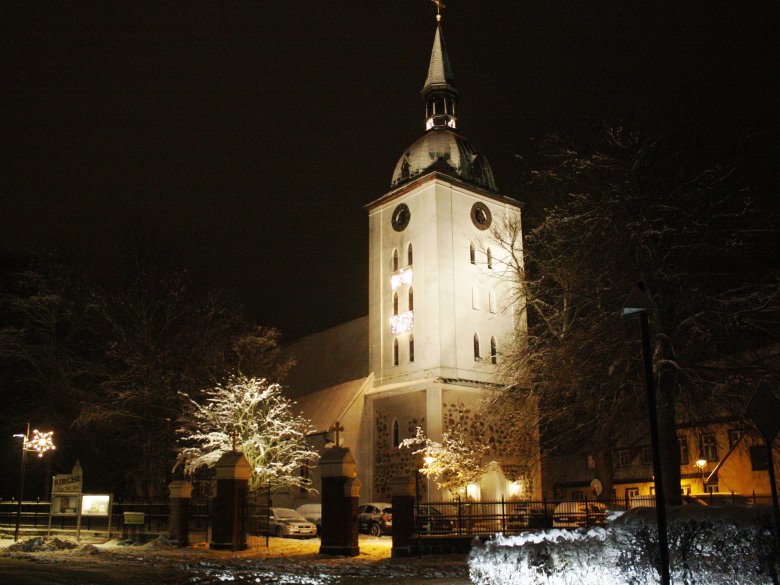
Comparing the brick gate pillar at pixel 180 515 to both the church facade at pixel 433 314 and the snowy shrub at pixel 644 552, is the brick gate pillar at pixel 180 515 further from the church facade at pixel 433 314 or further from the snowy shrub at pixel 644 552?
the church facade at pixel 433 314

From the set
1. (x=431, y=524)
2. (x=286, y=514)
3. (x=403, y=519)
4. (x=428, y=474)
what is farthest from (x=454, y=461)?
(x=403, y=519)

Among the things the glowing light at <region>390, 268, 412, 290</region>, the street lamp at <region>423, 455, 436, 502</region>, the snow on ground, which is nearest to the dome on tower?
the glowing light at <region>390, 268, 412, 290</region>

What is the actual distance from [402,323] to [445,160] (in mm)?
9231

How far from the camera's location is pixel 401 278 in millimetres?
43062

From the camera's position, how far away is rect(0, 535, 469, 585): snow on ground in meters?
17.2

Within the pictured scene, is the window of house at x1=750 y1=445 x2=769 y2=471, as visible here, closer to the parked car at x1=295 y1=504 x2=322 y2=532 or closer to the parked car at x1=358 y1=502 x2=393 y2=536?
the parked car at x1=358 y1=502 x2=393 y2=536

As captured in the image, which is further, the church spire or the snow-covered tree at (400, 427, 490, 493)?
the church spire

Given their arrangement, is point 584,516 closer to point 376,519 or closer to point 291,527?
point 376,519

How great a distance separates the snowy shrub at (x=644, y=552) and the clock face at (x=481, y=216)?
97.7 ft

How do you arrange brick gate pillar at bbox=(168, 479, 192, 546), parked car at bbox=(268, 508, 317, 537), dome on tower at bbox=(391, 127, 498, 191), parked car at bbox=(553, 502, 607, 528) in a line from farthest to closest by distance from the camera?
dome on tower at bbox=(391, 127, 498, 191) < parked car at bbox=(268, 508, 317, 537) < brick gate pillar at bbox=(168, 479, 192, 546) < parked car at bbox=(553, 502, 607, 528)

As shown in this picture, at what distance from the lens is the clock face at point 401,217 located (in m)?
43.6

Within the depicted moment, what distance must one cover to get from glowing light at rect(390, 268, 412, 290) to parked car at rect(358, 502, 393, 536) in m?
14.0

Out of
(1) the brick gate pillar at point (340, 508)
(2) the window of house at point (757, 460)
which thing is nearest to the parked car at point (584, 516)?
(1) the brick gate pillar at point (340, 508)

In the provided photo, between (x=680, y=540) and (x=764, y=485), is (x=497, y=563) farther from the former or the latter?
(x=764, y=485)
